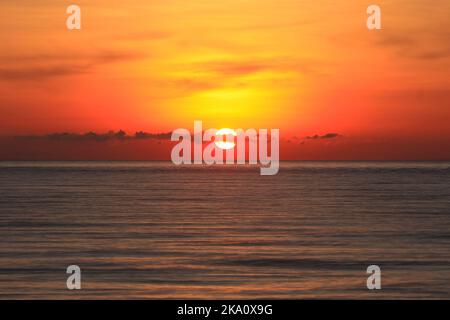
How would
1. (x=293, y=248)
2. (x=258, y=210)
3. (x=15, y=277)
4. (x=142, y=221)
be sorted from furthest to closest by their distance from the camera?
(x=258, y=210) → (x=142, y=221) → (x=293, y=248) → (x=15, y=277)

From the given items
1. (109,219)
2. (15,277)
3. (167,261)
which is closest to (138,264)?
(167,261)

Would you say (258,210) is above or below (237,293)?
above

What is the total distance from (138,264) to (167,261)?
4.20 feet

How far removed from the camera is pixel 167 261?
27.4 m

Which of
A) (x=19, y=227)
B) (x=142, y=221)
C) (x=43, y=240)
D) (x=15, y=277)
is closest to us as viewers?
(x=15, y=277)

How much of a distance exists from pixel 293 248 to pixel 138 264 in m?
7.84

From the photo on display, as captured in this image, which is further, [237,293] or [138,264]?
[138,264]

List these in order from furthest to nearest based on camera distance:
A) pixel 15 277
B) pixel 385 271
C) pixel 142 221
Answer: pixel 142 221 < pixel 385 271 < pixel 15 277

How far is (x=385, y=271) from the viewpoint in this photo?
25.4m

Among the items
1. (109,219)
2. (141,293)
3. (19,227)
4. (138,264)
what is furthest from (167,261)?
(109,219)
